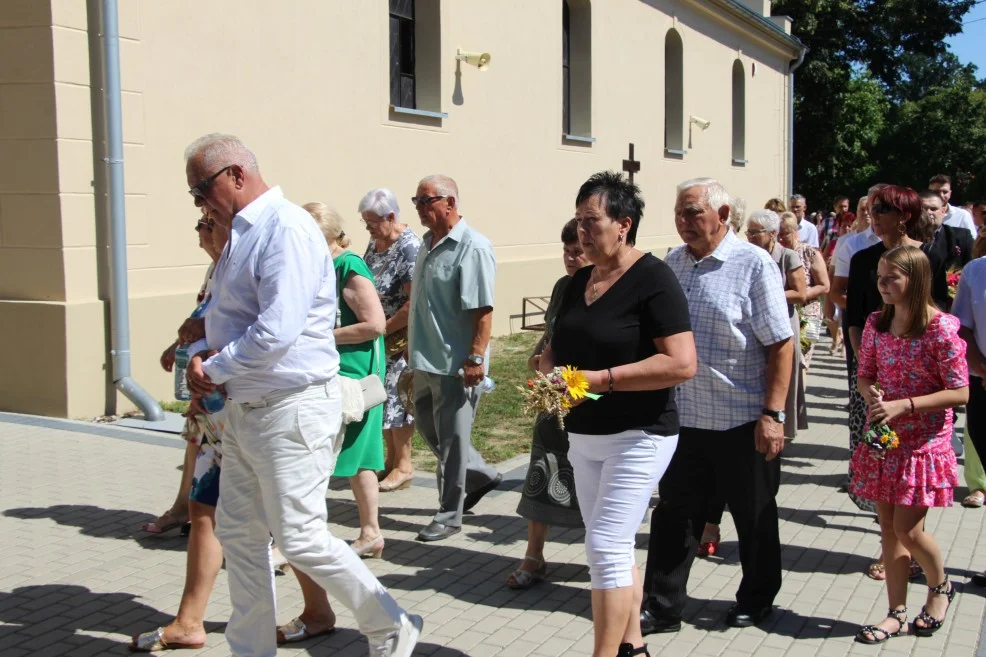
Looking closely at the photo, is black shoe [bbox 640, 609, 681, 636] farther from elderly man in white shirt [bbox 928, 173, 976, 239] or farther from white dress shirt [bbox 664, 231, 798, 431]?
elderly man in white shirt [bbox 928, 173, 976, 239]

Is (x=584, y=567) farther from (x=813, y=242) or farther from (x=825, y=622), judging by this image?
(x=813, y=242)

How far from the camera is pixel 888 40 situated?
42.6 m

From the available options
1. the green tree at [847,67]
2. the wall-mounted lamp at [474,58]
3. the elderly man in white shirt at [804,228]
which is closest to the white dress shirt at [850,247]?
the elderly man in white shirt at [804,228]

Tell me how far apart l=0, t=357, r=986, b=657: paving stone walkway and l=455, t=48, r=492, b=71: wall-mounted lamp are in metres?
7.86

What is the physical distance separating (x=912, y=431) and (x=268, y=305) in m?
2.81

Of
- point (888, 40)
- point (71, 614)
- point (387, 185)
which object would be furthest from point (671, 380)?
point (888, 40)

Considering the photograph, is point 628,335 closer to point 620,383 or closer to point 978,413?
point 620,383

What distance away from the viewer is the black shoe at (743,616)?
180 inches

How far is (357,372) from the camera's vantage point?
5.32 meters

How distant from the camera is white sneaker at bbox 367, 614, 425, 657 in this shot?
3881mm

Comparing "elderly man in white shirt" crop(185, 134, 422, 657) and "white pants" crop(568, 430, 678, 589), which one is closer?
"elderly man in white shirt" crop(185, 134, 422, 657)

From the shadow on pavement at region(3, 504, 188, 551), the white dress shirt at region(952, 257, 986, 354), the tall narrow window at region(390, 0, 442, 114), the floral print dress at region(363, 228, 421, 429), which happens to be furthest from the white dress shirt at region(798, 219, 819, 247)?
the shadow on pavement at region(3, 504, 188, 551)

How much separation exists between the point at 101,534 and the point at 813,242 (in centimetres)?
1082

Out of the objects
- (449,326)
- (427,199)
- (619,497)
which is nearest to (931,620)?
(619,497)
